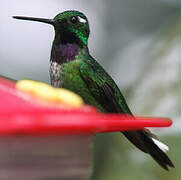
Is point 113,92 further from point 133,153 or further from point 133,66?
point 133,66

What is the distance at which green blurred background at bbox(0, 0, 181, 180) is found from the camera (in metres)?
4.98

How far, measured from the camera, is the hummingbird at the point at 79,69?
339cm

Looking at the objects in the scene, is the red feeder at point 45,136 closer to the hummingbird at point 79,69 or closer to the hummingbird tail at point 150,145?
the hummingbird tail at point 150,145

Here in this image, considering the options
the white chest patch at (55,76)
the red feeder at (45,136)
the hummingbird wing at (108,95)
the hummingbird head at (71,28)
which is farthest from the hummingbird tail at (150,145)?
the red feeder at (45,136)

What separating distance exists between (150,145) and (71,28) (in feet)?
2.80

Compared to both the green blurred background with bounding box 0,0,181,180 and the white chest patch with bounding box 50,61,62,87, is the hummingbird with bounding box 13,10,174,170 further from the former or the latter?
the green blurred background with bounding box 0,0,181,180

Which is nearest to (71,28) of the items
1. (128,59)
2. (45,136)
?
(45,136)

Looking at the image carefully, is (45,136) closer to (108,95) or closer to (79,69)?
(108,95)

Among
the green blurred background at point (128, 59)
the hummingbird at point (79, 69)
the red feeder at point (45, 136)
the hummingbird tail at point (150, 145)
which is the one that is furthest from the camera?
the green blurred background at point (128, 59)

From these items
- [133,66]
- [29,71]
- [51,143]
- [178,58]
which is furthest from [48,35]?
[51,143]

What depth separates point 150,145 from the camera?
3.11 meters

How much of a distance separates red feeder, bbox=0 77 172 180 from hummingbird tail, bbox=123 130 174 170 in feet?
3.80

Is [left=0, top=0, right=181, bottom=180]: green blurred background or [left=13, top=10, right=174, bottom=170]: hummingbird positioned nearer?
[left=13, top=10, right=174, bottom=170]: hummingbird

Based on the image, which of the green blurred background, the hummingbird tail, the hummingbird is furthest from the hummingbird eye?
the green blurred background
